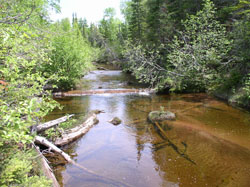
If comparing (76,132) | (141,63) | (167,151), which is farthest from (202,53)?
(76,132)

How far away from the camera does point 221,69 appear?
14.3m

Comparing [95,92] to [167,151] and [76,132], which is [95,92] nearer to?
[76,132]

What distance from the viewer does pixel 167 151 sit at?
675 centimetres

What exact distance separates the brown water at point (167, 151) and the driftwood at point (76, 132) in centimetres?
25

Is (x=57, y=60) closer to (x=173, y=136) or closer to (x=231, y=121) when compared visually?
(x=173, y=136)

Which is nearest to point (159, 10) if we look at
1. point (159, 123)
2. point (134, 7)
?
point (134, 7)

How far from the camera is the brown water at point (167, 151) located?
17.4 feet

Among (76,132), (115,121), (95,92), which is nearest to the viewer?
(76,132)

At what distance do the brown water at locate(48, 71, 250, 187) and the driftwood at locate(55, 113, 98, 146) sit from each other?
25 cm

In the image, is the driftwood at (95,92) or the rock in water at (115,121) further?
the driftwood at (95,92)

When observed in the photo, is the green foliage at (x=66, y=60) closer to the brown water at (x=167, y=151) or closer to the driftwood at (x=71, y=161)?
the brown water at (x=167, y=151)

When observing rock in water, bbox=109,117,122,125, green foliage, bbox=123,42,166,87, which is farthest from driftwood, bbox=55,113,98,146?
green foliage, bbox=123,42,166,87

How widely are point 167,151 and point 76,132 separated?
3801mm

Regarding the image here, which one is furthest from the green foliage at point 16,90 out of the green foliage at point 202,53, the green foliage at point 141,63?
the green foliage at point 202,53
